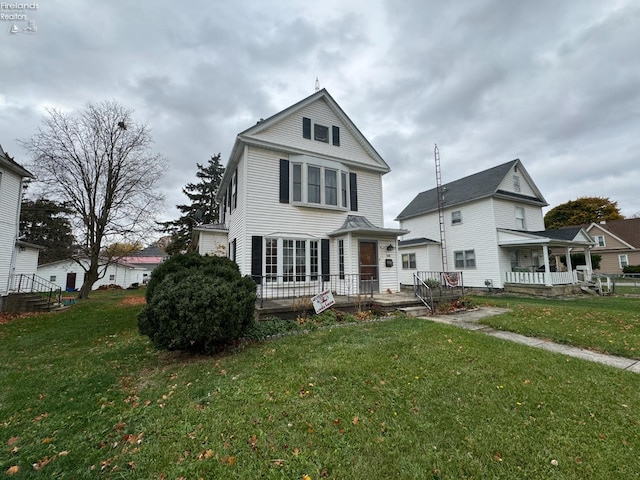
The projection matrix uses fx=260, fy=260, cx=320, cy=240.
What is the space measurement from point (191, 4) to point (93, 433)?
12.0m

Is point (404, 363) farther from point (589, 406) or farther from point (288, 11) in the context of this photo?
point (288, 11)

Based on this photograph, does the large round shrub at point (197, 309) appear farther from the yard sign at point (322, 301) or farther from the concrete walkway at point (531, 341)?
the concrete walkway at point (531, 341)

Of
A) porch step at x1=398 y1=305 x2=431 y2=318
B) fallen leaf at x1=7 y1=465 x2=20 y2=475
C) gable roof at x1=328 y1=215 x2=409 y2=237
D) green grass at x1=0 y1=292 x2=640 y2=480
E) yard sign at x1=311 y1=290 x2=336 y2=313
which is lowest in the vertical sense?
fallen leaf at x1=7 y1=465 x2=20 y2=475

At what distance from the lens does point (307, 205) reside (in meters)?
11.1

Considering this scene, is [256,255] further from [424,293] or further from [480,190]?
[480,190]

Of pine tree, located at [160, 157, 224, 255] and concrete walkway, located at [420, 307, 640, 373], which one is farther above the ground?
pine tree, located at [160, 157, 224, 255]

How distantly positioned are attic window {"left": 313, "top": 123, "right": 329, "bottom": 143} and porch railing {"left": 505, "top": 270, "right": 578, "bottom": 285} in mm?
14316

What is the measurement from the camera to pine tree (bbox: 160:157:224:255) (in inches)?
1223

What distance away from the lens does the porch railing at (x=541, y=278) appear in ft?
49.8

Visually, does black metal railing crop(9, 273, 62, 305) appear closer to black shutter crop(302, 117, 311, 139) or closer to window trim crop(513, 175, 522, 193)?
black shutter crop(302, 117, 311, 139)

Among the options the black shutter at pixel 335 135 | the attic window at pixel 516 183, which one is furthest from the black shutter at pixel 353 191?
the attic window at pixel 516 183

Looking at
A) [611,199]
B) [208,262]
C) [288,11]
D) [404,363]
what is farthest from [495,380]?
[611,199]

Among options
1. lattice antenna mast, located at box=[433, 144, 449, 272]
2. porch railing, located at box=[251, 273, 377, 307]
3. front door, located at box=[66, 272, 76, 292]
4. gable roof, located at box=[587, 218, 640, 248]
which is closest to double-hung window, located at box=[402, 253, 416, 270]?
lattice antenna mast, located at box=[433, 144, 449, 272]

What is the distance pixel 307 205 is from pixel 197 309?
23.1 feet
